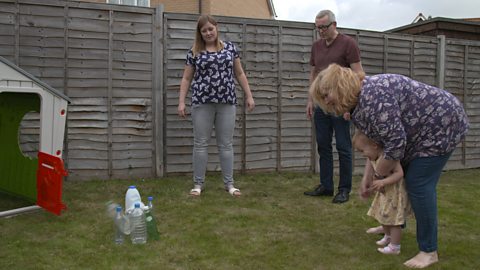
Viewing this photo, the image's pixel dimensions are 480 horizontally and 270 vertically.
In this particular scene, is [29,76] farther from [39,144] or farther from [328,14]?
[328,14]

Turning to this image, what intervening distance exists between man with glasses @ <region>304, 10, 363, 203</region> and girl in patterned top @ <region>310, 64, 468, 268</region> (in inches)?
56.7

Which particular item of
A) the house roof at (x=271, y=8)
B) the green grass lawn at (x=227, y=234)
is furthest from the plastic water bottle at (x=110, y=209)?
the house roof at (x=271, y=8)

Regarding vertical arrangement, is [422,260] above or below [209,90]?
below

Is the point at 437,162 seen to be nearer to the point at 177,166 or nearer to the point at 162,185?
the point at 162,185

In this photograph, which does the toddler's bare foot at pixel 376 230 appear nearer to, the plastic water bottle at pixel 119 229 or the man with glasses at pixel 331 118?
the man with glasses at pixel 331 118

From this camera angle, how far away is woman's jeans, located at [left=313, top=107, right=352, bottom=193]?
4344 millimetres

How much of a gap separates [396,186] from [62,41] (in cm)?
386

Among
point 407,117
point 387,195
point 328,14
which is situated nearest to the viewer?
point 407,117

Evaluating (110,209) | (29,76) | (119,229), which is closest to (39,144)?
(29,76)

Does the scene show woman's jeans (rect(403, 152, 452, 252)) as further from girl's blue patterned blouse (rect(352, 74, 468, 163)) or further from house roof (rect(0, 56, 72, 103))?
house roof (rect(0, 56, 72, 103))

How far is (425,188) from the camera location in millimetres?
2715

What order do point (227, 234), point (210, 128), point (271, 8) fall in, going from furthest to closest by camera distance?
point (271, 8)
point (210, 128)
point (227, 234)

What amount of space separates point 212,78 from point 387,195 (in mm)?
2069

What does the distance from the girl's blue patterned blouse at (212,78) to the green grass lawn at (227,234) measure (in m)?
0.94
